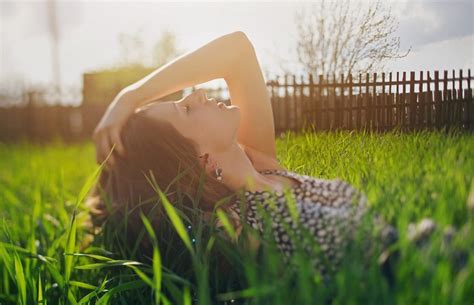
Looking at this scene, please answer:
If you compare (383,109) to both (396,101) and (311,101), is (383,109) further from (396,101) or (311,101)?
(311,101)

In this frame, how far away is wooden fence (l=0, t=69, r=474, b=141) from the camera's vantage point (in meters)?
1.12

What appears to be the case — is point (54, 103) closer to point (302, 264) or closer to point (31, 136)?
point (31, 136)

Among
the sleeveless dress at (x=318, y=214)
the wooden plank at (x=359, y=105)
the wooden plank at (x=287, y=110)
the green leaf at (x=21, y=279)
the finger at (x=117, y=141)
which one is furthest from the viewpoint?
the finger at (x=117, y=141)

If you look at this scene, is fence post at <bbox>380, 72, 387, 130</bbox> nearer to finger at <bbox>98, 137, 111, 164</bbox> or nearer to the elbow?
the elbow

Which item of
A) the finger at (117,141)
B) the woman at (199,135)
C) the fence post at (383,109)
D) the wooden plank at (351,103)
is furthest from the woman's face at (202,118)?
the fence post at (383,109)

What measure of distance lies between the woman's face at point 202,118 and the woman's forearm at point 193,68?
5 cm

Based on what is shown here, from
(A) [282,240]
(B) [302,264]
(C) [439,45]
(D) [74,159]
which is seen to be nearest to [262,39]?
(C) [439,45]

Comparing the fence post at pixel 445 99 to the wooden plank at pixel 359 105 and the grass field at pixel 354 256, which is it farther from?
the wooden plank at pixel 359 105

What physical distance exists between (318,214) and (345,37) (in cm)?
43

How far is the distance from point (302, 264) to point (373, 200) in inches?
7.7

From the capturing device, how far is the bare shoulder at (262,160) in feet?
5.37

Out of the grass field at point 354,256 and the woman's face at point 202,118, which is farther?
the woman's face at point 202,118

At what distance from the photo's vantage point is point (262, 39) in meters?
1.56

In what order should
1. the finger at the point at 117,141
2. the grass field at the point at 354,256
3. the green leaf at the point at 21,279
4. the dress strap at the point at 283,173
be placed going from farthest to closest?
the finger at the point at 117,141 → the green leaf at the point at 21,279 → the dress strap at the point at 283,173 → the grass field at the point at 354,256
